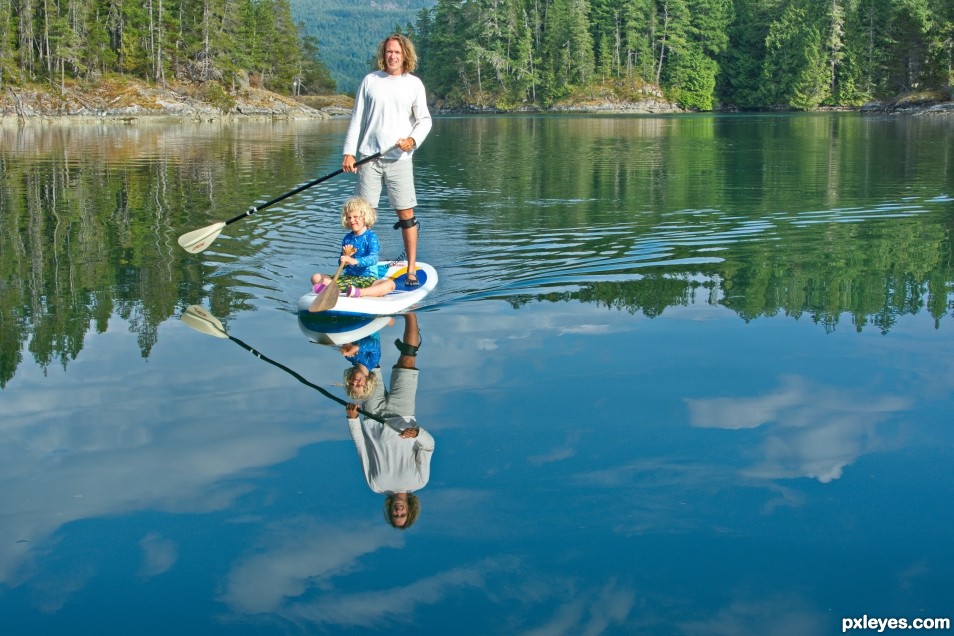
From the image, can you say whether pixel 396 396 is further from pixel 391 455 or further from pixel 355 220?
pixel 355 220

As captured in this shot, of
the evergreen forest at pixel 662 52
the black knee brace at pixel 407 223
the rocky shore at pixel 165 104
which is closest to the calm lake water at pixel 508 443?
the black knee brace at pixel 407 223

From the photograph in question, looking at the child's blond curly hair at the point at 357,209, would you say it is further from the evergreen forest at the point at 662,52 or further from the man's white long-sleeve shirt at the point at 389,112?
the evergreen forest at the point at 662,52

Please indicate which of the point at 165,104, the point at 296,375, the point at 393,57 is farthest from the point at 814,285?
the point at 165,104

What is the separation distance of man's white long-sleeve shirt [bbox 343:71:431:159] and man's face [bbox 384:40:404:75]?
0.08 meters

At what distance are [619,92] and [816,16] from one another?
22.5m

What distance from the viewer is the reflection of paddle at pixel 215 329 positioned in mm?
6215

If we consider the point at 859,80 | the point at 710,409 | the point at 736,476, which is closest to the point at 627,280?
the point at 710,409

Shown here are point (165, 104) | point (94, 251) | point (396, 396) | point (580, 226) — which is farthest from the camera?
point (165, 104)

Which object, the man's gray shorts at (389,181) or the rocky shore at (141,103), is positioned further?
the rocky shore at (141,103)

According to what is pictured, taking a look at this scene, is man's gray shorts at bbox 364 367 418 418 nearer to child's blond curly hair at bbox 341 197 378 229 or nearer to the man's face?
child's blond curly hair at bbox 341 197 378 229

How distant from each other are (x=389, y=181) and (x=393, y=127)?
53 centimetres

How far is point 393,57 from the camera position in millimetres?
8766

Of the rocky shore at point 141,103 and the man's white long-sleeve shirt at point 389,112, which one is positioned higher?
the rocky shore at point 141,103

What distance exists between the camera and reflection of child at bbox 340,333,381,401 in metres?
6.07
